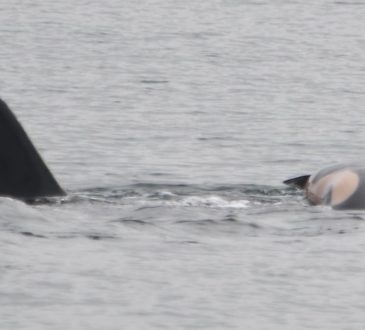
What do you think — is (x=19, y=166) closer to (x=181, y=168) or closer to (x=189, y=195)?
(x=189, y=195)

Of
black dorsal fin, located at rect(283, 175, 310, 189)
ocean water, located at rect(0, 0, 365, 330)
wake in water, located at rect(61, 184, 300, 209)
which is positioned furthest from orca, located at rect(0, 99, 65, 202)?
black dorsal fin, located at rect(283, 175, 310, 189)

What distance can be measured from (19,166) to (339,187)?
3.03 meters

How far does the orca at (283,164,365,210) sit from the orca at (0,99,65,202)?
8.45ft

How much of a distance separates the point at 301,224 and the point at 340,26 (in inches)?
1006

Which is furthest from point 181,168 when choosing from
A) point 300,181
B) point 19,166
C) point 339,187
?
point 19,166

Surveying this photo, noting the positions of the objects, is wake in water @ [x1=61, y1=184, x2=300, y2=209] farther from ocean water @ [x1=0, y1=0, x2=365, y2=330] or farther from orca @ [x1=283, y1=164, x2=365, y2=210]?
orca @ [x1=283, y1=164, x2=365, y2=210]

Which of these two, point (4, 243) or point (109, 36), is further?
point (109, 36)

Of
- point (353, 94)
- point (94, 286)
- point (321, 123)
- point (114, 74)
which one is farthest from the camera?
point (114, 74)

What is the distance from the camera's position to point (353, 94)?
3067cm

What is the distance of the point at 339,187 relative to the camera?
18734 mm

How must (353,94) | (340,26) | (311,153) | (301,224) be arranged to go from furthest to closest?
(340,26), (353,94), (311,153), (301,224)

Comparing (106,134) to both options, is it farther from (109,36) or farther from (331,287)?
(109,36)

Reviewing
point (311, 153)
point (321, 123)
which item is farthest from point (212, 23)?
point (311, 153)

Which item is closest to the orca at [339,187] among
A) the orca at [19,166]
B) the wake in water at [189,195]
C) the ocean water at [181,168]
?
the ocean water at [181,168]
